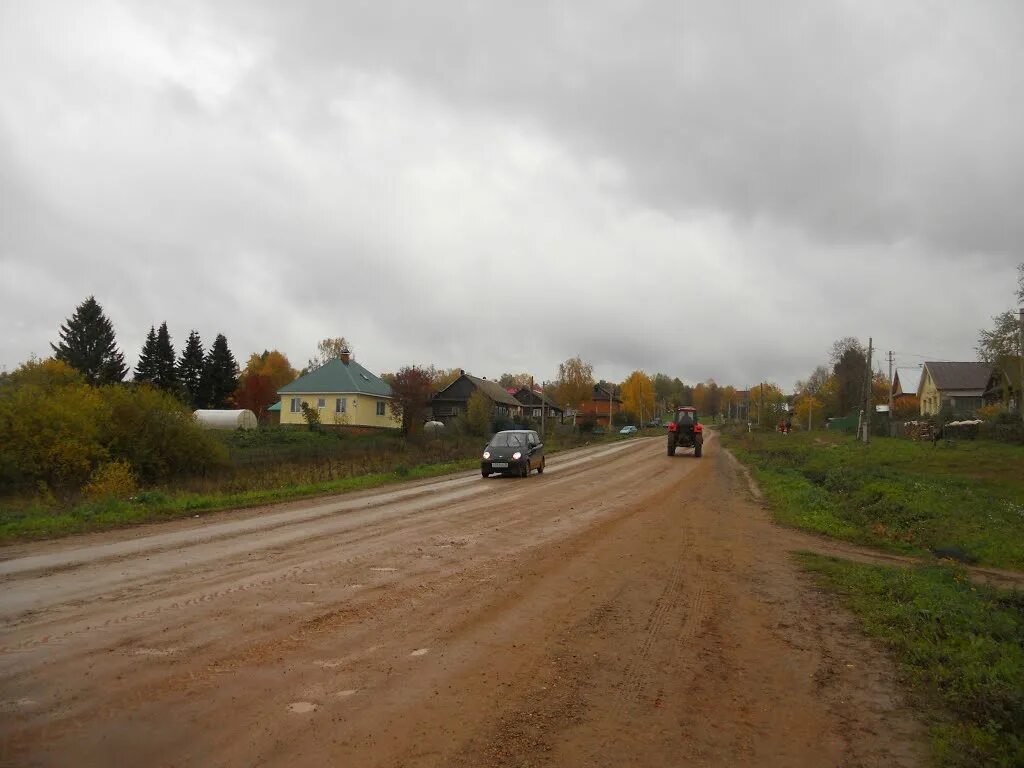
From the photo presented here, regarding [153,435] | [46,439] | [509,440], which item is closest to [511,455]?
[509,440]

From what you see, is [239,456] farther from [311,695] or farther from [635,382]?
[635,382]

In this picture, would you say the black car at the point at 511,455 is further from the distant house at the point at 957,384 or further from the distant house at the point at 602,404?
the distant house at the point at 602,404

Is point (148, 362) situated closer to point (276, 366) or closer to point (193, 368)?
point (193, 368)

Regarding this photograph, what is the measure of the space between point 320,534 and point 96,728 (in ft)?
25.2

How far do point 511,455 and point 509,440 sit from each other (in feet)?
3.93

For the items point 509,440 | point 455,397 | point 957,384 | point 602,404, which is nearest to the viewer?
point 509,440

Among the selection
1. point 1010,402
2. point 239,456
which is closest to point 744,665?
point 239,456

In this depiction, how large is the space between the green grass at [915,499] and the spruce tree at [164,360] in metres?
57.9

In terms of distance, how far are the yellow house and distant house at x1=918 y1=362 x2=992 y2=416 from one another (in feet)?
168

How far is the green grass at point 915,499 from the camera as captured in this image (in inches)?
510

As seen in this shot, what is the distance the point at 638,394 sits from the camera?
115 meters

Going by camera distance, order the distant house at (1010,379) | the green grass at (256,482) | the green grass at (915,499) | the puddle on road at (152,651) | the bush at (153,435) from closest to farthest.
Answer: the puddle on road at (152,651)
the green grass at (915,499)
the green grass at (256,482)
the bush at (153,435)
the distant house at (1010,379)

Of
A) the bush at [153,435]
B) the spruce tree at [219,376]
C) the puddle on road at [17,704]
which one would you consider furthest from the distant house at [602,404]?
the puddle on road at [17,704]

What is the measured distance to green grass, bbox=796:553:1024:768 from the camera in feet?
Answer: 14.5
